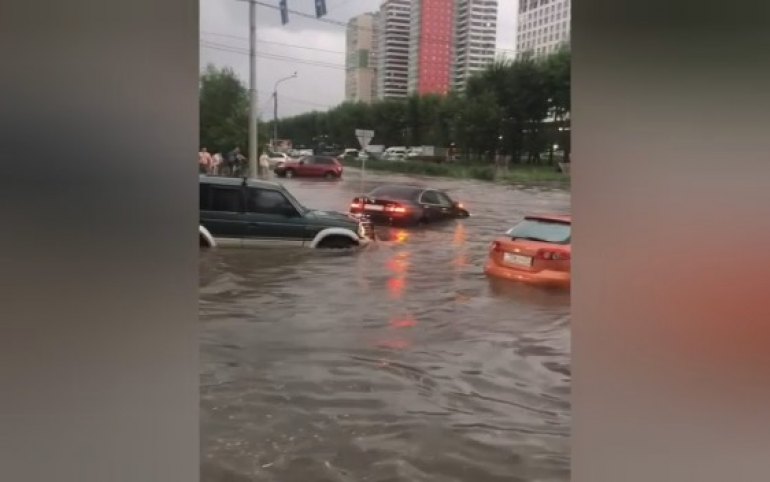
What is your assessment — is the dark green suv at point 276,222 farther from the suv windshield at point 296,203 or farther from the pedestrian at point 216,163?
the pedestrian at point 216,163

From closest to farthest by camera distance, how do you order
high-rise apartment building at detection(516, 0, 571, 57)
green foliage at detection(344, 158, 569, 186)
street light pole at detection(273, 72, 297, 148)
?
high-rise apartment building at detection(516, 0, 571, 57) → green foliage at detection(344, 158, 569, 186) → street light pole at detection(273, 72, 297, 148)

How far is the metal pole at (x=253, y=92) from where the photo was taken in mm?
1642

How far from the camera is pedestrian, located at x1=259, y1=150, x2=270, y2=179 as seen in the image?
5.88 feet

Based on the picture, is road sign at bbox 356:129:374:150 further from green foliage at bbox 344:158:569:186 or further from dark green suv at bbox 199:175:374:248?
dark green suv at bbox 199:175:374:248

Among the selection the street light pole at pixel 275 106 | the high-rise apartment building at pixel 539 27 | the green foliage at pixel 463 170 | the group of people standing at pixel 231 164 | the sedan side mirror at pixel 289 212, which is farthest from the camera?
the sedan side mirror at pixel 289 212

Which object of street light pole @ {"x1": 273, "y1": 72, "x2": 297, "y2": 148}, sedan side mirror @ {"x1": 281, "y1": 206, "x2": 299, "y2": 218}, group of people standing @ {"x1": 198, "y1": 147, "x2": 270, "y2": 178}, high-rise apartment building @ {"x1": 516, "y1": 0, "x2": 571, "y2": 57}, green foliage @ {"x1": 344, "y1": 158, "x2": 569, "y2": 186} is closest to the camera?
high-rise apartment building @ {"x1": 516, "y1": 0, "x2": 571, "y2": 57}

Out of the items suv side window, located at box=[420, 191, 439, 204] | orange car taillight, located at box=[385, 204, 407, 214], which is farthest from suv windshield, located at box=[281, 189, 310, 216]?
suv side window, located at box=[420, 191, 439, 204]

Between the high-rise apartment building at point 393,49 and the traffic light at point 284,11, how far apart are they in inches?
9.7
